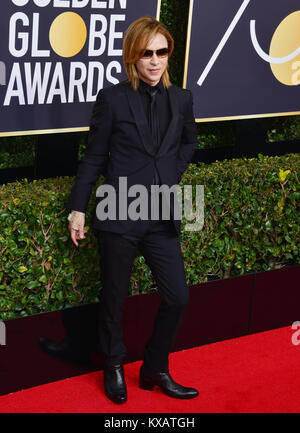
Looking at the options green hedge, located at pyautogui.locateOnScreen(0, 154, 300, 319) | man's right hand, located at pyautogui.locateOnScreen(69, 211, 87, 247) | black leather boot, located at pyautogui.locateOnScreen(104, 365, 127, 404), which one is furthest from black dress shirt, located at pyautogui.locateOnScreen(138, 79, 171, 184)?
black leather boot, located at pyautogui.locateOnScreen(104, 365, 127, 404)

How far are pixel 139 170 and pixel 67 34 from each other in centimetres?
133

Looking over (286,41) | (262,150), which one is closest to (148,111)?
(286,41)

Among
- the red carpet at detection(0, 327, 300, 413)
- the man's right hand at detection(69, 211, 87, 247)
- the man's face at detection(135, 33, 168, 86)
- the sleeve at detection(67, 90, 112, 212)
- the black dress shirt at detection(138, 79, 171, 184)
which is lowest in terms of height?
the red carpet at detection(0, 327, 300, 413)

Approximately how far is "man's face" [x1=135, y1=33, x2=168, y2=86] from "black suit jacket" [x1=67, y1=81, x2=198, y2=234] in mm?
132

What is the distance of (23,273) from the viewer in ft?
14.6

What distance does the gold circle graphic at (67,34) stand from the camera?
4.77 meters

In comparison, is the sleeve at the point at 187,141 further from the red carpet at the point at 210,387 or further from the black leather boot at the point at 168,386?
the red carpet at the point at 210,387

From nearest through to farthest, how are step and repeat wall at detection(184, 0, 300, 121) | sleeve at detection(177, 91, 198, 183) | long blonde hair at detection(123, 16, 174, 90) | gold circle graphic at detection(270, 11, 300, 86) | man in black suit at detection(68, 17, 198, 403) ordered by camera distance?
long blonde hair at detection(123, 16, 174, 90)
man in black suit at detection(68, 17, 198, 403)
sleeve at detection(177, 91, 198, 183)
step and repeat wall at detection(184, 0, 300, 121)
gold circle graphic at detection(270, 11, 300, 86)

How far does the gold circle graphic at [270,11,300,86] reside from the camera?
19.7ft

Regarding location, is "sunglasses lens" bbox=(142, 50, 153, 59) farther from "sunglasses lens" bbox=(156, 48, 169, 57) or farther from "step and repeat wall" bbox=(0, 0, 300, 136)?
"step and repeat wall" bbox=(0, 0, 300, 136)

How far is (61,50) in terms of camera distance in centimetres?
484

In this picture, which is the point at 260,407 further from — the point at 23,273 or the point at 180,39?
the point at 180,39

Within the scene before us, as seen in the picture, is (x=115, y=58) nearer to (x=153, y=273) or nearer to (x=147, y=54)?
(x=147, y=54)

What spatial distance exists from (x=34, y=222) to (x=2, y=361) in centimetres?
88
